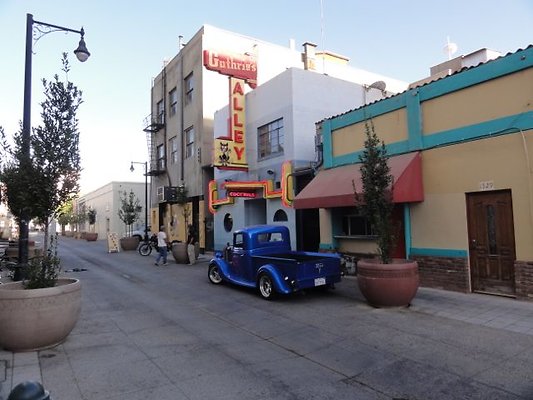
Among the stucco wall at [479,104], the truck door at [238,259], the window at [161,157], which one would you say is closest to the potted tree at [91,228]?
the window at [161,157]

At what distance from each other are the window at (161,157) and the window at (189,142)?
4.06 m

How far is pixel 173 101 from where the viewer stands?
28.1 meters

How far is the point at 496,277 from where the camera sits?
9008mm

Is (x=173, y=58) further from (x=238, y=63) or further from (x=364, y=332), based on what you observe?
(x=364, y=332)

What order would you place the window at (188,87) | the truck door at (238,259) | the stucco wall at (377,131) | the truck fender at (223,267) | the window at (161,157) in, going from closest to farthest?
the truck door at (238,259) → the stucco wall at (377,131) → the truck fender at (223,267) → the window at (188,87) → the window at (161,157)

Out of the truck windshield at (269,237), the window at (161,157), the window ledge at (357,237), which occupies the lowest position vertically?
the window ledge at (357,237)

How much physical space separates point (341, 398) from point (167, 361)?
241 centimetres

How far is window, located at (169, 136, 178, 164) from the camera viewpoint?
1072 inches

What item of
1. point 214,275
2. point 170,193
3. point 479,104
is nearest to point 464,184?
point 479,104

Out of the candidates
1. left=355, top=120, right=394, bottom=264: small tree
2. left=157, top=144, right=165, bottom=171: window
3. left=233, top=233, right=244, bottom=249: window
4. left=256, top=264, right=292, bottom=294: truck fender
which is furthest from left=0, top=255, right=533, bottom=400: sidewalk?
left=157, top=144, right=165, bottom=171: window

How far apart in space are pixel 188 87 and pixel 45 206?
20.2m

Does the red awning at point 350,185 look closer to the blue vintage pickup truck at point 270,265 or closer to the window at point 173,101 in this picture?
the blue vintage pickup truck at point 270,265

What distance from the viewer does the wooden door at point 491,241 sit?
346 inches

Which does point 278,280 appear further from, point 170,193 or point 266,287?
point 170,193
